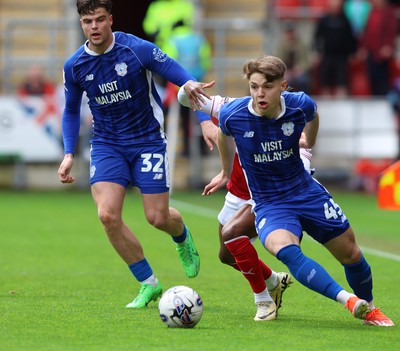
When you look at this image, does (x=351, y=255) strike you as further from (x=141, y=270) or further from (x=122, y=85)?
(x=122, y=85)

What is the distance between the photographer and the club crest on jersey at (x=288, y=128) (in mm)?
7742

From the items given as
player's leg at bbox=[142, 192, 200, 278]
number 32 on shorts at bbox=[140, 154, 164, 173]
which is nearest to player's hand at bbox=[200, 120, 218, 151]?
number 32 on shorts at bbox=[140, 154, 164, 173]

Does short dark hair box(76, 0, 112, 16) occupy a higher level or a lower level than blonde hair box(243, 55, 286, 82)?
higher

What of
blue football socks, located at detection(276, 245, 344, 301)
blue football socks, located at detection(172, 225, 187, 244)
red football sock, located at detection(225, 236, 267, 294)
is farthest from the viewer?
blue football socks, located at detection(172, 225, 187, 244)

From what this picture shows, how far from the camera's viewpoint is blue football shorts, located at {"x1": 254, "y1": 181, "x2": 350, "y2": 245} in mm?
7645

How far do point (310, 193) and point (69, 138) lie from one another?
220 centimetres

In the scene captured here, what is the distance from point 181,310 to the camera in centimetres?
752

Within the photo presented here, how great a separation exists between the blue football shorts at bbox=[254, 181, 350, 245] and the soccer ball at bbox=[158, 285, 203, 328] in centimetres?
61

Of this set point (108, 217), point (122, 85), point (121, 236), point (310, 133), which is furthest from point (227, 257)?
point (122, 85)

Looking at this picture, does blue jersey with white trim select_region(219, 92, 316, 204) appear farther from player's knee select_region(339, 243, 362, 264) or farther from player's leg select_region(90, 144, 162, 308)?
player's leg select_region(90, 144, 162, 308)

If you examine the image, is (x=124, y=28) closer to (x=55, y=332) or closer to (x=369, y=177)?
(x=369, y=177)

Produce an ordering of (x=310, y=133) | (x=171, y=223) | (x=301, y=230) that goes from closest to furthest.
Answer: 1. (x=301, y=230)
2. (x=310, y=133)
3. (x=171, y=223)

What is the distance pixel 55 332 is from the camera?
7.35m

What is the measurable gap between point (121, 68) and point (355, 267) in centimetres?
239
